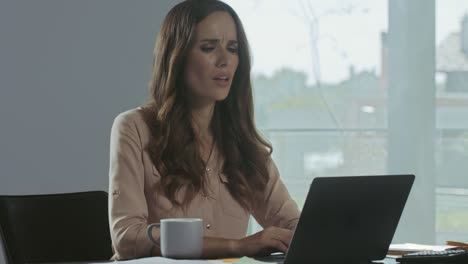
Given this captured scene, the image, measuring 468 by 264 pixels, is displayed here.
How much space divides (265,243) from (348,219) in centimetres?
29

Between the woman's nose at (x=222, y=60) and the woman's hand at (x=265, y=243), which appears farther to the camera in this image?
the woman's nose at (x=222, y=60)

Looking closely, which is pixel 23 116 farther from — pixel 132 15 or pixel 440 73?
pixel 440 73

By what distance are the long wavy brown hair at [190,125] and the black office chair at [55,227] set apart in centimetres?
26

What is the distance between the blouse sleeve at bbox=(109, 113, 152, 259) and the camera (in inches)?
85.7

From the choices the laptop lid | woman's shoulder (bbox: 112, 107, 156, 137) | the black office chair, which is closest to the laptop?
the laptop lid

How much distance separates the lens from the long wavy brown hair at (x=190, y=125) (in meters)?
2.39

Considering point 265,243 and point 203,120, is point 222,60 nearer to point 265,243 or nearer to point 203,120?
point 203,120

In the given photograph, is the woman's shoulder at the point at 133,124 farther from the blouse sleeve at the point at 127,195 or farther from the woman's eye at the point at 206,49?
the woman's eye at the point at 206,49

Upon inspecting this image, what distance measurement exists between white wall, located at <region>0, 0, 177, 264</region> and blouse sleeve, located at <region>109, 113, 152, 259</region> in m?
1.66

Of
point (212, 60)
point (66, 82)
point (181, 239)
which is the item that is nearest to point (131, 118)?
point (212, 60)

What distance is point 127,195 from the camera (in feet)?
7.43

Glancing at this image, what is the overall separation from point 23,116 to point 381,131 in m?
1.79

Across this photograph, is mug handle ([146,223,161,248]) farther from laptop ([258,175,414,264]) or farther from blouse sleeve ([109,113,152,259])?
laptop ([258,175,414,264])

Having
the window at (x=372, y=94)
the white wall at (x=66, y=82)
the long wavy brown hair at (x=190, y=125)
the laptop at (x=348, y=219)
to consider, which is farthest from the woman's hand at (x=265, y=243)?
the window at (x=372, y=94)
